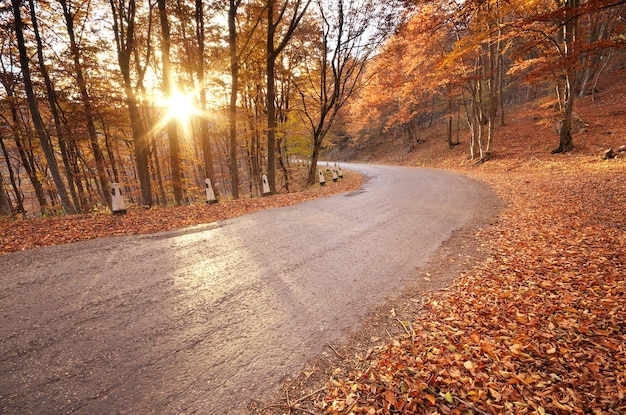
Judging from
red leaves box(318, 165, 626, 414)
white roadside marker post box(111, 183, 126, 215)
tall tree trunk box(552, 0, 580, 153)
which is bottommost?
red leaves box(318, 165, 626, 414)

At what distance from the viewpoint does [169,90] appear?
10.9 metres

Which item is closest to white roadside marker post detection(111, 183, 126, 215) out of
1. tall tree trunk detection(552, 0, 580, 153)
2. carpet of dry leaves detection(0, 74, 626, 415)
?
carpet of dry leaves detection(0, 74, 626, 415)

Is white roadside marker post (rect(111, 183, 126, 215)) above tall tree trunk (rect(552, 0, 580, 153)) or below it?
below

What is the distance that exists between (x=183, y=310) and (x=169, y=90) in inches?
438

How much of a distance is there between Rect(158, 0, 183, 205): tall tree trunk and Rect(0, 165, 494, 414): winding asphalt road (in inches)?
281

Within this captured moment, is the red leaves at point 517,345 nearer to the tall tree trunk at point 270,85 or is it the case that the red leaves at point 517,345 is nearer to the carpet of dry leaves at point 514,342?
the carpet of dry leaves at point 514,342

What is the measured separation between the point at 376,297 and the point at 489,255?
277 cm

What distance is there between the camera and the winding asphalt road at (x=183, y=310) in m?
1.96

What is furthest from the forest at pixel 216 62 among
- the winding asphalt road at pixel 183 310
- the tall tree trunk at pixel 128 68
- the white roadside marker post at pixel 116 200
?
the winding asphalt road at pixel 183 310

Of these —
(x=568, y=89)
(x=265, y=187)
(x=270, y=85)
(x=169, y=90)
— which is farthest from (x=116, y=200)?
(x=568, y=89)

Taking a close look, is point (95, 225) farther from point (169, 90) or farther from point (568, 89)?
point (568, 89)

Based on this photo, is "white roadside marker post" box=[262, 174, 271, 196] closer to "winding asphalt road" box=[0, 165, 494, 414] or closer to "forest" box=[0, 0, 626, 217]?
"forest" box=[0, 0, 626, 217]

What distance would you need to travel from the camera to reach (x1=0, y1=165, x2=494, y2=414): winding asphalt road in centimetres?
196

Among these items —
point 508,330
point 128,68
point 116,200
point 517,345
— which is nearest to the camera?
point 517,345
